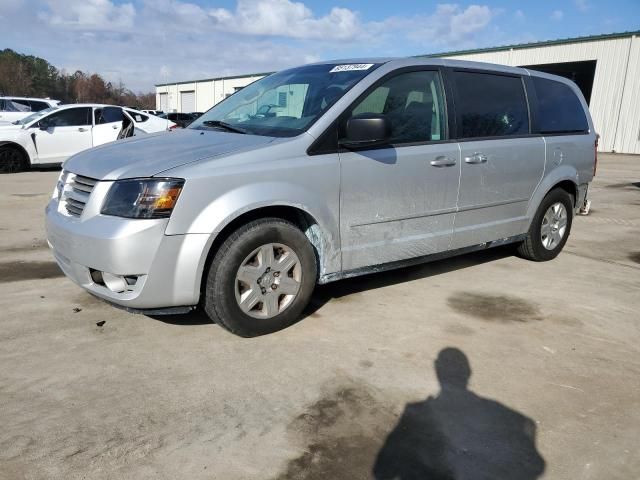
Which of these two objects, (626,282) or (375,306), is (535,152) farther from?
(375,306)

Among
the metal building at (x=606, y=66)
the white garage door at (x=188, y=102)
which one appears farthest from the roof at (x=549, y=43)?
the white garage door at (x=188, y=102)

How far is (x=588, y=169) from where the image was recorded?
580 cm

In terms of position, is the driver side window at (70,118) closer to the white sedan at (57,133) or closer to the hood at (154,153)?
the white sedan at (57,133)

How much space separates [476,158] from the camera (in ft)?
14.7

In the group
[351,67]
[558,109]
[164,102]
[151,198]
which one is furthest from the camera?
[164,102]

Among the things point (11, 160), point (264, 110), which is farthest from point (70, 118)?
point (264, 110)

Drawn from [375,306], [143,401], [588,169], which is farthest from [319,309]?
[588,169]

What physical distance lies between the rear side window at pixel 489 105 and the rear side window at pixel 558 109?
Answer: 266 mm

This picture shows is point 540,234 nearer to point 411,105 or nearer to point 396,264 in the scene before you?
point 396,264

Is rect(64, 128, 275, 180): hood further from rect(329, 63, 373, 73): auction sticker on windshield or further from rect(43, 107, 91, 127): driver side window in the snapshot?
rect(43, 107, 91, 127): driver side window

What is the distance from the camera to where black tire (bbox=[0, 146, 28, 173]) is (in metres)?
11.8

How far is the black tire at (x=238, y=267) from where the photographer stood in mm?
3334

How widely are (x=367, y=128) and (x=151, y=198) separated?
1448mm

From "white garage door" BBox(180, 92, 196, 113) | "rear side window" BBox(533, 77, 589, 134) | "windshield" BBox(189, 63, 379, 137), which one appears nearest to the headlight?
"windshield" BBox(189, 63, 379, 137)
